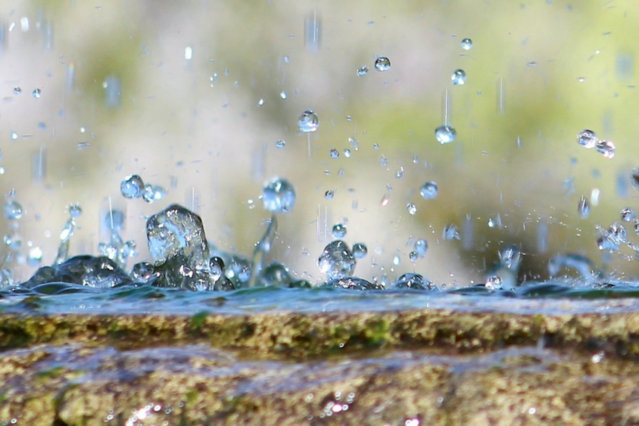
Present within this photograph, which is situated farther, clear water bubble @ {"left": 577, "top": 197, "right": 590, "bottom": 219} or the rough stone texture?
clear water bubble @ {"left": 577, "top": 197, "right": 590, "bottom": 219}

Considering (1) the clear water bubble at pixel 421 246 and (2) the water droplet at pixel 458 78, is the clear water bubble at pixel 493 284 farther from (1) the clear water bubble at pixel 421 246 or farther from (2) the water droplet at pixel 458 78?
(2) the water droplet at pixel 458 78

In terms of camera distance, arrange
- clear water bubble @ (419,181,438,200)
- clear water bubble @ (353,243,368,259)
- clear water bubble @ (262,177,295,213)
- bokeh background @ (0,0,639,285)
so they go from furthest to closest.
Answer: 1. bokeh background @ (0,0,639,285)
2. clear water bubble @ (419,181,438,200)
3. clear water bubble @ (262,177,295,213)
4. clear water bubble @ (353,243,368,259)

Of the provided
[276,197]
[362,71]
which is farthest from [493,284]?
[362,71]

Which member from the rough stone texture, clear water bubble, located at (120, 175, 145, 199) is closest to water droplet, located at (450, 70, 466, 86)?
clear water bubble, located at (120, 175, 145, 199)

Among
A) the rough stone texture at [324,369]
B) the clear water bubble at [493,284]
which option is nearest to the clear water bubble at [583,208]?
the clear water bubble at [493,284]

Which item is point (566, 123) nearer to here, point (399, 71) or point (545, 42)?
point (545, 42)

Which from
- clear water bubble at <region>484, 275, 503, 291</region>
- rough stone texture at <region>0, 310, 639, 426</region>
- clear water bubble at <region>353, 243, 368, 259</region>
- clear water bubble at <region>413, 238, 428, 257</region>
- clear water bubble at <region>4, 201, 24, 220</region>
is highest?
clear water bubble at <region>4, 201, 24, 220</region>

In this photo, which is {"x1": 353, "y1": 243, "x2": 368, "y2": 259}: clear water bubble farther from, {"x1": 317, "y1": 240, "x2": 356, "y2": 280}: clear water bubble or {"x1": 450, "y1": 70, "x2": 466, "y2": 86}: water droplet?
{"x1": 450, "y1": 70, "x2": 466, "y2": 86}: water droplet
